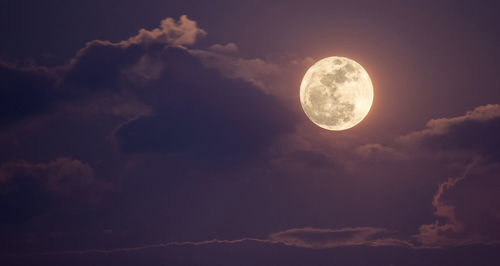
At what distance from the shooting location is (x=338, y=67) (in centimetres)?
3569

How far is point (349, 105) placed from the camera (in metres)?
35.3

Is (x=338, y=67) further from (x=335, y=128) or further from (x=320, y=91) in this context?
(x=335, y=128)

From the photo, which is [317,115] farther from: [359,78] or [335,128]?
[359,78]

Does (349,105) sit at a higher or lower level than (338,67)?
lower

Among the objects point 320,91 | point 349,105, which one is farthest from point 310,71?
point 349,105

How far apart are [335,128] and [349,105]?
236cm

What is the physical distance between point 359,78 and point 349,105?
2.36m

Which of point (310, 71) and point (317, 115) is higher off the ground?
point (310, 71)

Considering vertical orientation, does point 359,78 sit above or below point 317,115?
above

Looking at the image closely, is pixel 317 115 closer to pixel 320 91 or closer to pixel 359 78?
pixel 320 91

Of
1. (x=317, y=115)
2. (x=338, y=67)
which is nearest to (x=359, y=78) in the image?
(x=338, y=67)

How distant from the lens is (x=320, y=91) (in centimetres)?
3591

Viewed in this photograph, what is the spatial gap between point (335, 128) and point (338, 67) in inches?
197

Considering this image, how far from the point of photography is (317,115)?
1436 inches
